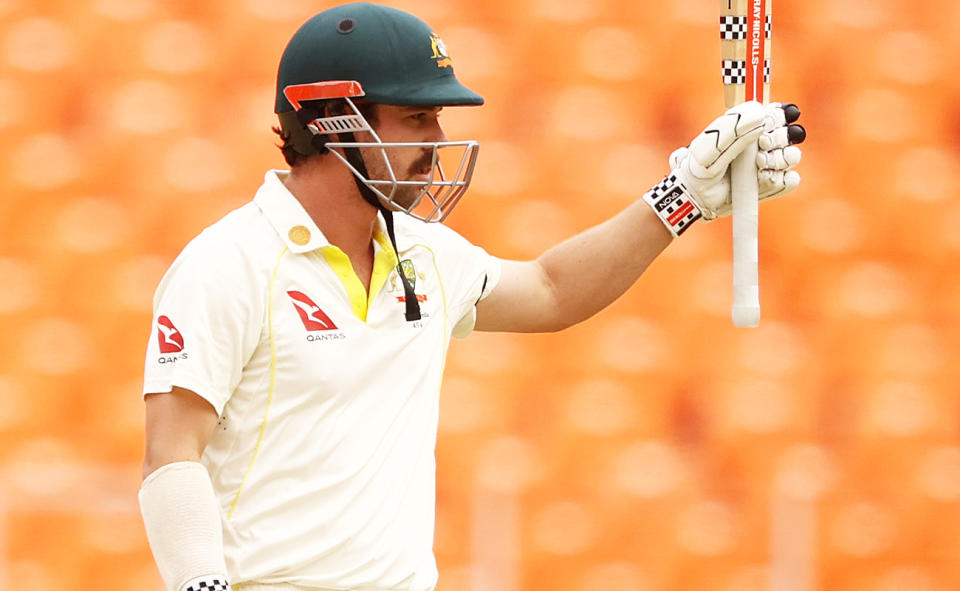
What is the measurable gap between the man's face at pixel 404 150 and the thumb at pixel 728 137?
0.37 meters

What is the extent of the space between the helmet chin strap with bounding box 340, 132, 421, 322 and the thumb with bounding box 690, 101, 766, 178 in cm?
43

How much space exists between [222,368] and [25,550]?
68.1 inches

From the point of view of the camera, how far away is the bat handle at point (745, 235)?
6.20ft

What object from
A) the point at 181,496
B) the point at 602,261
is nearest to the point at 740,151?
the point at 602,261

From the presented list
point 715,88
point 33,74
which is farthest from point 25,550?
point 715,88

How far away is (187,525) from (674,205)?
817 mm

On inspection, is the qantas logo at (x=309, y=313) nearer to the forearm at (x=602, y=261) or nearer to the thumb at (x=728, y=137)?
the forearm at (x=602, y=261)

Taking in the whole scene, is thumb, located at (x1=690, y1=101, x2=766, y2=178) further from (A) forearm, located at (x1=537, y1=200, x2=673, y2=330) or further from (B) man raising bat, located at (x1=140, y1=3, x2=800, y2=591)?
(A) forearm, located at (x1=537, y1=200, x2=673, y2=330)

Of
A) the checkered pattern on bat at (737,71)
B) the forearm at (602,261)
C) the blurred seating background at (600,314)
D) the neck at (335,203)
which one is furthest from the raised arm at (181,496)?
the blurred seating background at (600,314)

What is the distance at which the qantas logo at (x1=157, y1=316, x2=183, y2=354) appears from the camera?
1552mm

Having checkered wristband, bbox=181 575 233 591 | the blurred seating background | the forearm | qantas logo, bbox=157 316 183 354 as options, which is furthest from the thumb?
the blurred seating background

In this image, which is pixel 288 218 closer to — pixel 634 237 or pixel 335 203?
pixel 335 203

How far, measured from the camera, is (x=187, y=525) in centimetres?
154

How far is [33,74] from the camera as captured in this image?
3541mm
